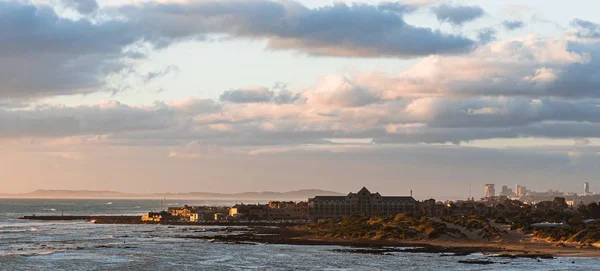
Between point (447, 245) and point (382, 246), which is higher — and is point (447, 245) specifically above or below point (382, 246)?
above

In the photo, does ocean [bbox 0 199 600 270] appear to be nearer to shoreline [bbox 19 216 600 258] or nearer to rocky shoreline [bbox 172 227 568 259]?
rocky shoreline [bbox 172 227 568 259]

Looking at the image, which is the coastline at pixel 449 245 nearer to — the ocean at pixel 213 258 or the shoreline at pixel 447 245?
the shoreline at pixel 447 245

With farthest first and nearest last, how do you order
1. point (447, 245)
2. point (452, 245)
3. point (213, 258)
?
point (447, 245) < point (452, 245) < point (213, 258)

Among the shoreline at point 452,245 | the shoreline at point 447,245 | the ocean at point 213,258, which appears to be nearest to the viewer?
the ocean at point 213,258

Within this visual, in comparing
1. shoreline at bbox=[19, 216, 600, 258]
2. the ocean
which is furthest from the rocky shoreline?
the ocean

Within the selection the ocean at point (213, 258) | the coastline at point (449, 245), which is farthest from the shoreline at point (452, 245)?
the ocean at point (213, 258)

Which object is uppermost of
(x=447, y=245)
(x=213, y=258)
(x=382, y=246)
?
(x=447, y=245)

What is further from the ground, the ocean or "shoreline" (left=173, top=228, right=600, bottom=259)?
"shoreline" (left=173, top=228, right=600, bottom=259)

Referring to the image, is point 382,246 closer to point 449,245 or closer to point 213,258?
point 449,245

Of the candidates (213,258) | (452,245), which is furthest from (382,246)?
(213,258)

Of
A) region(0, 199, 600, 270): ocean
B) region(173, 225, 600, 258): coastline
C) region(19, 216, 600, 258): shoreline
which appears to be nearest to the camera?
region(0, 199, 600, 270): ocean

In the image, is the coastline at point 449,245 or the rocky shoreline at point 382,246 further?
the rocky shoreline at point 382,246

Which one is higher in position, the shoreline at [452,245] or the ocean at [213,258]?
the shoreline at [452,245]

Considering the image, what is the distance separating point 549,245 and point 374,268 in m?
43.8
